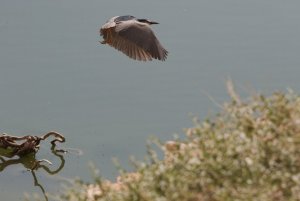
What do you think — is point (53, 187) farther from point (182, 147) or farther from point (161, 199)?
point (161, 199)

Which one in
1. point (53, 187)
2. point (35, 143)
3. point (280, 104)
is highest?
point (35, 143)

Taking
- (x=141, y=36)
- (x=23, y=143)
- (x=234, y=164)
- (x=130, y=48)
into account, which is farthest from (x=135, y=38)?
(x=234, y=164)

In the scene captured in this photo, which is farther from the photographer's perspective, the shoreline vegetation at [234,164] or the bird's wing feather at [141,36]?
the bird's wing feather at [141,36]

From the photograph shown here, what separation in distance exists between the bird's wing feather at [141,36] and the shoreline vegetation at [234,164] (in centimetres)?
281

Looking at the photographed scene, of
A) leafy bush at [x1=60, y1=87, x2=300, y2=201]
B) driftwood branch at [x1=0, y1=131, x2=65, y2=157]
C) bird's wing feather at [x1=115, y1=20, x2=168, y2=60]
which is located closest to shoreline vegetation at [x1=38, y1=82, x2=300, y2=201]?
leafy bush at [x1=60, y1=87, x2=300, y2=201]

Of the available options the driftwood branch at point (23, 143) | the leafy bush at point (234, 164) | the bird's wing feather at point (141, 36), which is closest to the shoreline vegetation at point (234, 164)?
the leafy bush at point (234, 164)

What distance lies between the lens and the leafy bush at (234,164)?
3230mm

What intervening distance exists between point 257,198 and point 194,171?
0.35 meters

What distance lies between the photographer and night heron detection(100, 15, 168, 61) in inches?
254

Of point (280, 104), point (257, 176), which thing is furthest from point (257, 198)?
point (280, 104)

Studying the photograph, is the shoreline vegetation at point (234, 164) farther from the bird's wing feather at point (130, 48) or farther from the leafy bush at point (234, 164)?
the bird's wing feather at point (130, 48)

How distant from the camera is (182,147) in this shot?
12.3 feet

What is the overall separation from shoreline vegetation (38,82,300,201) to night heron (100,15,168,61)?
9.22 feet

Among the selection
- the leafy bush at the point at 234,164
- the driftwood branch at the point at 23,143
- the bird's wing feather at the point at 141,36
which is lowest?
the leafy bush at the point at 234,164
